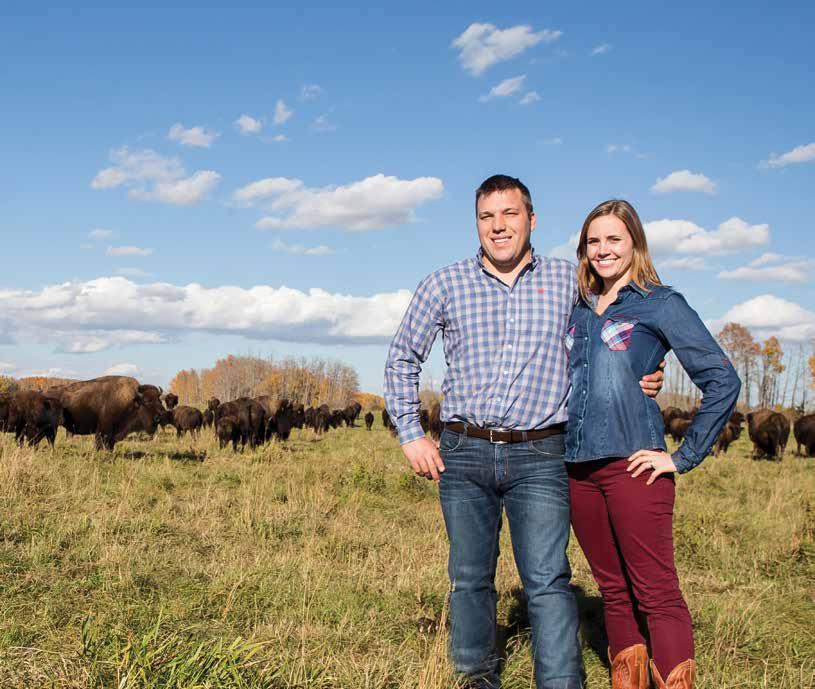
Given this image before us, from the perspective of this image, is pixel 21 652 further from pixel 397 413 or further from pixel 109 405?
pixel 109 405

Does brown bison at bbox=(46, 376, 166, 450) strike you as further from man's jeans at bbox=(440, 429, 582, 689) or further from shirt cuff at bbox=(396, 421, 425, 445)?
man's jeans at bbox=(440, 429, 582, 689)

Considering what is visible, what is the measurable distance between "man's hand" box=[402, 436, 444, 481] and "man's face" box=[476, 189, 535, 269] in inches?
40.1

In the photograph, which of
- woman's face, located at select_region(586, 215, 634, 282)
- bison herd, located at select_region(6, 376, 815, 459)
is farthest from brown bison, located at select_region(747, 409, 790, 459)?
woman's face, located at select_region(586, 215, 634, 282)

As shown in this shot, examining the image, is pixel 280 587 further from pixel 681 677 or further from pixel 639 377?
pixel 639 377

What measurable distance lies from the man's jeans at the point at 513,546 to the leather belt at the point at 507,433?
0.09 ft

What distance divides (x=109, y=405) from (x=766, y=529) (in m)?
12.8

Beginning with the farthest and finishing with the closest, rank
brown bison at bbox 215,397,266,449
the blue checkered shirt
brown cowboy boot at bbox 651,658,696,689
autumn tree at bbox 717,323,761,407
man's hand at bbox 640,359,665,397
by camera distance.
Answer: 1. autumn tree at bbox 717,323,761,407
2. brown bison at bbox 215,397,266,449
3. the blue checkered shirt
4. man's hand at bbox 640,359,665,397
5. brown cowboy boot at bbox 651,658,696,689

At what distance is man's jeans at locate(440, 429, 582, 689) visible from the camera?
327cm

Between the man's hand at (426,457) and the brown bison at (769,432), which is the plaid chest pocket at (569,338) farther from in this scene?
the brown bison at (769,432)

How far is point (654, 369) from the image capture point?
11.0 feet

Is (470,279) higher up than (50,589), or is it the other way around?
(470,279)

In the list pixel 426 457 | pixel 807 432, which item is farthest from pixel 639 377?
pixel 807 432

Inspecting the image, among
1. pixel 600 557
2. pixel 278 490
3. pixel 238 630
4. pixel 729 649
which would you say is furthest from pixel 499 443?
pixel 278 490

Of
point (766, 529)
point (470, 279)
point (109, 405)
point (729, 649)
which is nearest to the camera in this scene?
point (470, 279)
